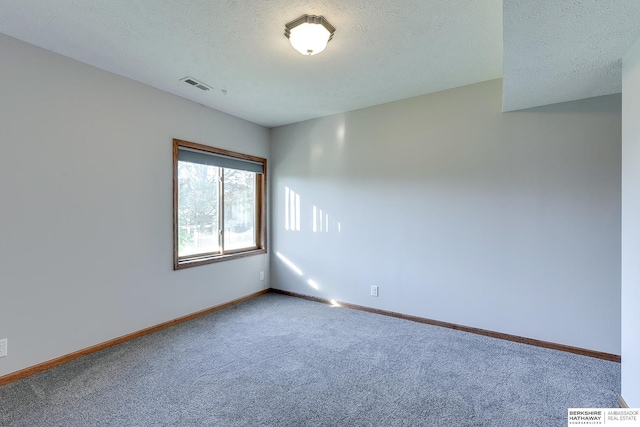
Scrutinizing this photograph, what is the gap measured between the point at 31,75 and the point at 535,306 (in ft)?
15.5

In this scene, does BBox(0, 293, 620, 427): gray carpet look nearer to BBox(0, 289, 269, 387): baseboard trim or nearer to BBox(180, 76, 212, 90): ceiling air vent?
BBox(0, 289, 269, 387): baseboard trim

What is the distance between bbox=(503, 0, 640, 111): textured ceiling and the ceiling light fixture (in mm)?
1070

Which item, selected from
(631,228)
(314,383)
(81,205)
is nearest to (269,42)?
(81,205)

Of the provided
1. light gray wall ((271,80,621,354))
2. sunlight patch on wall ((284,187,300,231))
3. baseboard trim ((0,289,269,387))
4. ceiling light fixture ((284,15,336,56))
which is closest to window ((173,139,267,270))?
sunlight patch on wall ((284,187,300,231))

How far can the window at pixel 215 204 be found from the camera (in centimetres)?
339

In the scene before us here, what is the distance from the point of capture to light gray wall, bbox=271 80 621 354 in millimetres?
2492

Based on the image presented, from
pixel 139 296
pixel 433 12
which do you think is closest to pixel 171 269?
pixel 139 296

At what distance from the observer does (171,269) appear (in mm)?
3232

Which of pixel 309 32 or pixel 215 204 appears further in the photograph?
pixel 215 204

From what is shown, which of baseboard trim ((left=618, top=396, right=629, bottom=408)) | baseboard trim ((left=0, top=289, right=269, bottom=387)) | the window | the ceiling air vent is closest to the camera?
baseboard trim ((left=618, top=396, right=629, bottom=408))

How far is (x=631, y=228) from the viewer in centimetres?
171

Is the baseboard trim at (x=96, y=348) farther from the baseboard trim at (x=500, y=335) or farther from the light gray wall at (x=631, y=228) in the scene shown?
the light gray wall at (x=631, y=228)

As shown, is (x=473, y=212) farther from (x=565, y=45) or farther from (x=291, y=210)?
(x=291, y=210)

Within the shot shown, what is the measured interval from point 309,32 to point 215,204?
2.56m
